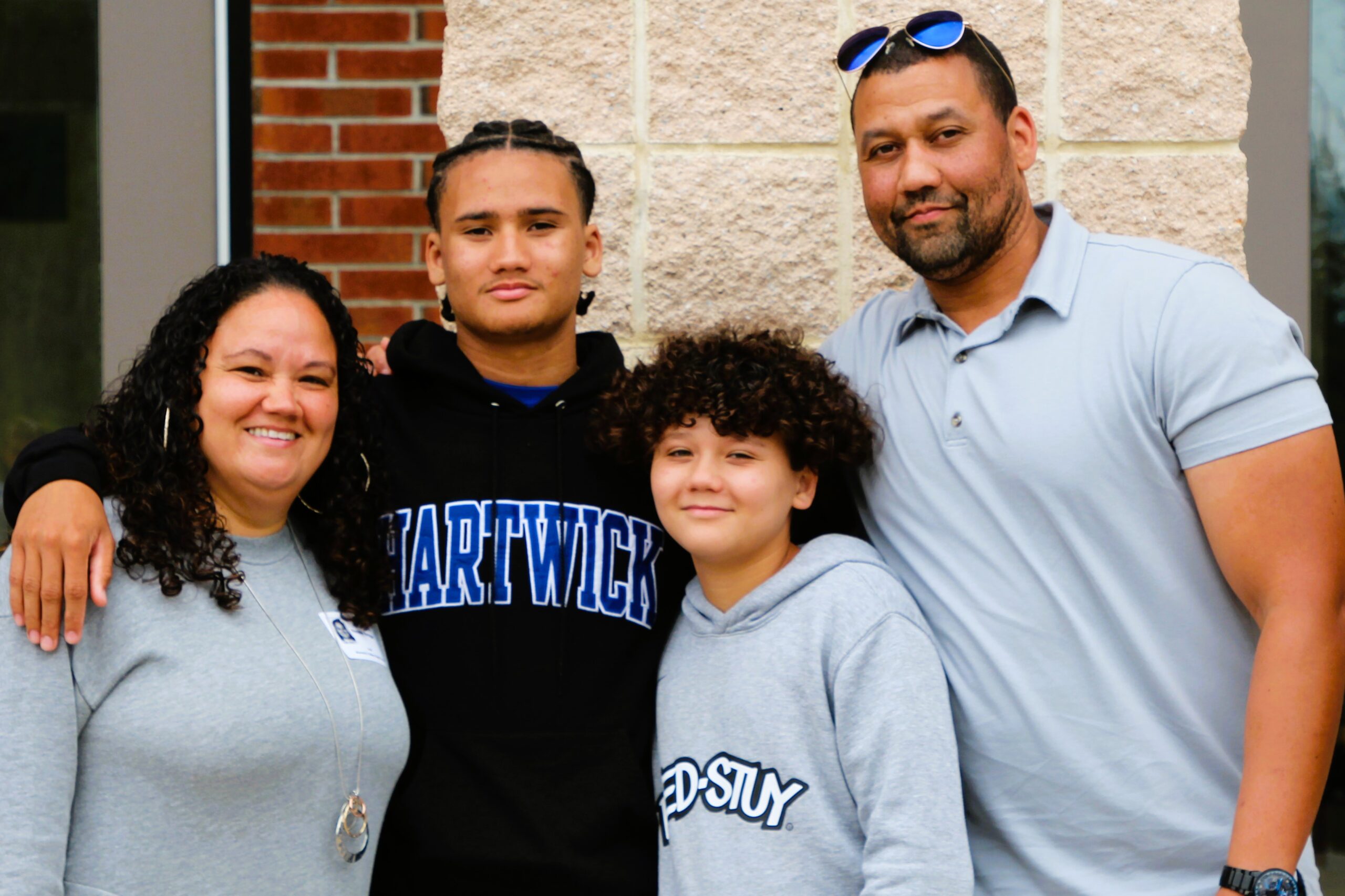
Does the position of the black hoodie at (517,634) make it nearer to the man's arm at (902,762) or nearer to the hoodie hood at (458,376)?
the hoodie hood at (458,376)

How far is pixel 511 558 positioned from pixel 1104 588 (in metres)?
0.93

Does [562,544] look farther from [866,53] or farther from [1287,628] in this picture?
[1287,628]

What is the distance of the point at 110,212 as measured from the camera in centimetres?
319

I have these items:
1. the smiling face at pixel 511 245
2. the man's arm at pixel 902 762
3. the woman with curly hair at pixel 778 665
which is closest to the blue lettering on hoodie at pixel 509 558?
the woman with curly hair at pixel 778 665

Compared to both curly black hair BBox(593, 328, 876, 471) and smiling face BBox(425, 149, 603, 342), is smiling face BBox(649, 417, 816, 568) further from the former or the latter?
smiling face BBox(425, 149, 603, 342)

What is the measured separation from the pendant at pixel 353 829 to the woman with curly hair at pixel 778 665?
456 mm

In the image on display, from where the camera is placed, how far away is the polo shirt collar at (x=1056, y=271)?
71.8 inches

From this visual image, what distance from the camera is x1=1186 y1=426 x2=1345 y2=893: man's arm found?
1.65m

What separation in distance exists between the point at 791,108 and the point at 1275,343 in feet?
4.27

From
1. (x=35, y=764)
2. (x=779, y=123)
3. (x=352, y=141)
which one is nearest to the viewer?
(x=35, y=764)

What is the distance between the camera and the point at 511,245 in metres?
2.12

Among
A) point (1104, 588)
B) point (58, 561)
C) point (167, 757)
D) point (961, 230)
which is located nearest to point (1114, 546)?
point (1104, 588)

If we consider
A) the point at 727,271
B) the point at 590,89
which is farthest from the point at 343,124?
the point at 727,271

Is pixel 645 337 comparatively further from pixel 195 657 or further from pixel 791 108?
pixel 195 657
